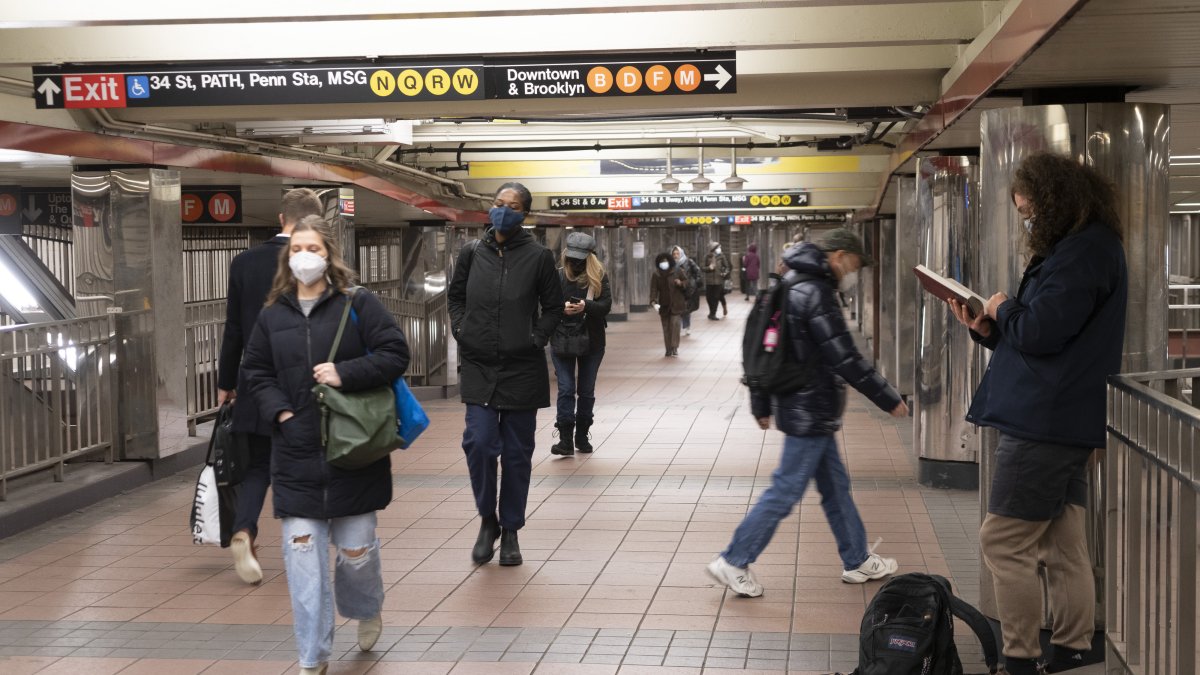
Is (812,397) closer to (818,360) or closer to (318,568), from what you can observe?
(818,360)

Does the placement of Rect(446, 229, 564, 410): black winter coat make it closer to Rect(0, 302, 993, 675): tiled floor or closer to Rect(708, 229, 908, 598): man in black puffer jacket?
Rect(0, 302, 993, 675): tiled floor

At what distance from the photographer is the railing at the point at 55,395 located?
26.6 feet

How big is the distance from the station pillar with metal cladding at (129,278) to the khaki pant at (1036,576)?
256 inches

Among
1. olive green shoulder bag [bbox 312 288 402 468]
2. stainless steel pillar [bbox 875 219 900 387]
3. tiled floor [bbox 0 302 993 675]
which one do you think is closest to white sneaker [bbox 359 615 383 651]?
tiled floor [bbox 0 302 993 675]

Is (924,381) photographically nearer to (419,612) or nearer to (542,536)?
(542,536)

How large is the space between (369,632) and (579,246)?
5237 millimetres

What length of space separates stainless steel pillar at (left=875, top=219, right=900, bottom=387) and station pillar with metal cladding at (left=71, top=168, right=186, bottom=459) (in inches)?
341

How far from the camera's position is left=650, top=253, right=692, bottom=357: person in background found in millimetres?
20859

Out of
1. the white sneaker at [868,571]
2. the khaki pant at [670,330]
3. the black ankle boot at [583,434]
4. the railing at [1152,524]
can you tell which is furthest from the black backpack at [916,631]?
the khaki pant at [670,330]

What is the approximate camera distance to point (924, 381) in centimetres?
952

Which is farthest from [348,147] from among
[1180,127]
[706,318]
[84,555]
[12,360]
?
[706,318]

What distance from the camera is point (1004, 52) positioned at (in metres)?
4.80

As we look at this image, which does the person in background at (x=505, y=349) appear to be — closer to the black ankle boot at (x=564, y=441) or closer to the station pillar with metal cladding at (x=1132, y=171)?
the station pillar with metal cladding at (x=1132, y=171)

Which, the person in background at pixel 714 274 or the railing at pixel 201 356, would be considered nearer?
the railing at pixel 201 356
